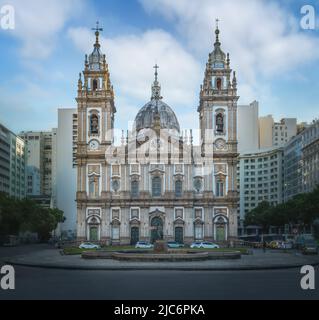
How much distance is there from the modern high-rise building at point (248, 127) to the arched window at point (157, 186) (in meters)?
54.3

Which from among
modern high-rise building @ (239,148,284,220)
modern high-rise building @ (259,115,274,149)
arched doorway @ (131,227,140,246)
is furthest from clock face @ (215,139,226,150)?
modern high-rise building @ (259,115,274,149)

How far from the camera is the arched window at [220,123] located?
73125mm

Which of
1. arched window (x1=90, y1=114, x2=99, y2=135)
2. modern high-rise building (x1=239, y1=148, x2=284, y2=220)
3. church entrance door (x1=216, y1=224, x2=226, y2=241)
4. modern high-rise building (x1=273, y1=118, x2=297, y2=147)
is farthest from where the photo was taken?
modern high-rise building (x1=273, y1=118, x2=297, y2=147)

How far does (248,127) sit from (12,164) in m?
53.4

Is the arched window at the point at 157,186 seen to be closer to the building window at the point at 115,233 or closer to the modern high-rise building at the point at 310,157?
the building window at the point at 115,233

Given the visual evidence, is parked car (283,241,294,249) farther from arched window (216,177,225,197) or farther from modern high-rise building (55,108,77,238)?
modern high-rise building (55,108,77,238)

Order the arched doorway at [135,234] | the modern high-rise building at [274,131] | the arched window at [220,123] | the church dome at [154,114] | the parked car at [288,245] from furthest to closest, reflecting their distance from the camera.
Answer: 1. the modern high-rise building at [274,131]
2. the church dome at [154,114]
3. the arched window at [220,123]
4. the arched doorway at [135,234]
5. the parked car at [288,245]

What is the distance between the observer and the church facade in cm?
7175

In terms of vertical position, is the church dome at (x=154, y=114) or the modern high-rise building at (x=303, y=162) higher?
the church dome at (x=154, y=114)

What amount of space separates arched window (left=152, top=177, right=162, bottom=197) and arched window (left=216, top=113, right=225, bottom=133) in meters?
9.28

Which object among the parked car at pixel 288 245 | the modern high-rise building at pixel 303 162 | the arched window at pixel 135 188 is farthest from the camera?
the modern high-rise building at pixel 303 162

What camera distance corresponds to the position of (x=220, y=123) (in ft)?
240

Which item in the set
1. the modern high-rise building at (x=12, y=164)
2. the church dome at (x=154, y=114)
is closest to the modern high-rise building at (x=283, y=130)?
the church dome at (x=154, y=114)

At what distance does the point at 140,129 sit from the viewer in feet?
285
